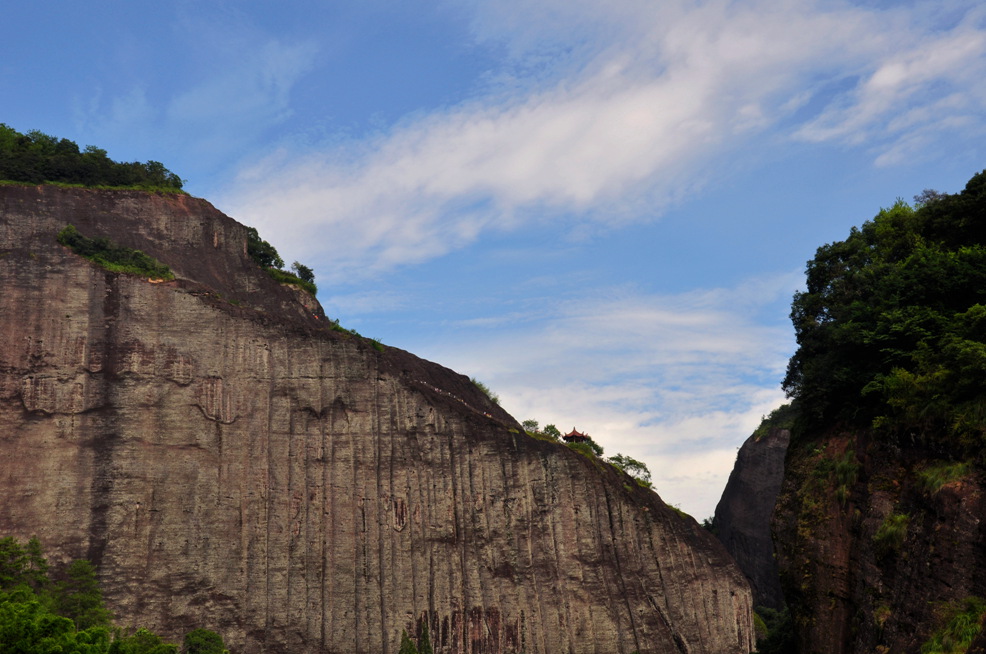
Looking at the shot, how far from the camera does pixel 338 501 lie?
45.0 meters

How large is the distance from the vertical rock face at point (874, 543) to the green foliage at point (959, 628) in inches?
5.1

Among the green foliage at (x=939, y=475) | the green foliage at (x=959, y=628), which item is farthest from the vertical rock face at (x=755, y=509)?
the green foliage at (x=959, y=628)

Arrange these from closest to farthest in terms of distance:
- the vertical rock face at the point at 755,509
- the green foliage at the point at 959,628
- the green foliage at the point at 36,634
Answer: the green foliage at the point at 959,628, the green foliage at the point at 36,634, the vertical rock face at the point at 755,509

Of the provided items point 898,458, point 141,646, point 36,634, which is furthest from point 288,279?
point 898,458

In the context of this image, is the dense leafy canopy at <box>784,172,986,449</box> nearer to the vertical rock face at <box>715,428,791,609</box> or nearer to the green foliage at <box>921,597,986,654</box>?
the green foliage at <box>921,597,986,654</box>

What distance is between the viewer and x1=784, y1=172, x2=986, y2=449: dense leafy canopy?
16.9 meters

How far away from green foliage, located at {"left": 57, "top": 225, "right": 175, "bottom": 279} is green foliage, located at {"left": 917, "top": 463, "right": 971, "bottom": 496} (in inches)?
1555

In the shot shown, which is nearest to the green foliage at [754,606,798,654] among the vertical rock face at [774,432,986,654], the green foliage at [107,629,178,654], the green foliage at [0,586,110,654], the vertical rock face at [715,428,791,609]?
the vertical rock face at [774,432,986,654]

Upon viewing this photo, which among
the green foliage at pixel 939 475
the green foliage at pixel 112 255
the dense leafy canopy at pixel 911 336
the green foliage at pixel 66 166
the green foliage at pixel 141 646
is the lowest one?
the green foliage at pixel 141 646

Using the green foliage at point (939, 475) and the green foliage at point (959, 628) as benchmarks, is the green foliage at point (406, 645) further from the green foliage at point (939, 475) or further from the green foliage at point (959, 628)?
the green foliage at point (959, 628)

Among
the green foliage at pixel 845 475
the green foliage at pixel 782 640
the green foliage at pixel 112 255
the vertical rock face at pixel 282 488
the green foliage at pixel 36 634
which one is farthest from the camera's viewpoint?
the green foliage at pixel 112 255

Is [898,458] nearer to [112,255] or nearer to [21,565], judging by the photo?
[21,565]

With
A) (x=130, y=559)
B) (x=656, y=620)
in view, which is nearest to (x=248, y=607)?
(x=130, y=559)

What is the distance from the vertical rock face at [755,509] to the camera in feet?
262
